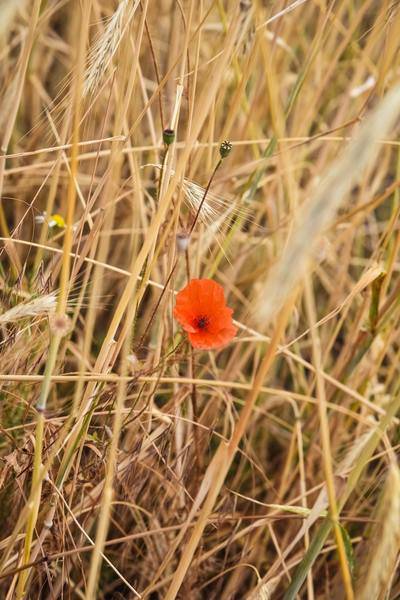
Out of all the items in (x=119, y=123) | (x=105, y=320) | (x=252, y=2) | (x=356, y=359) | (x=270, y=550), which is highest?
(x=252, y=2)

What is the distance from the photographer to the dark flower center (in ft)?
2.16

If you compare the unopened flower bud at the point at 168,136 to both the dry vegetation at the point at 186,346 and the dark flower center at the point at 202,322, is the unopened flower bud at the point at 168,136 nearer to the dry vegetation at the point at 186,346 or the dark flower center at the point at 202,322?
the dry vegetation at the point at 186,346

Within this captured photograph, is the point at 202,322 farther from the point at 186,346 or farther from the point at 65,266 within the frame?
the point at 65,266

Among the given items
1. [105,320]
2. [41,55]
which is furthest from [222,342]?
[41,55]

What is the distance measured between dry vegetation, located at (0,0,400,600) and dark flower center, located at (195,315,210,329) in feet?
0.11

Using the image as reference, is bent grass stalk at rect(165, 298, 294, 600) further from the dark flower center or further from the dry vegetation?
the dark flower center

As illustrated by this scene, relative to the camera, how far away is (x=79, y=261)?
2.07 feet

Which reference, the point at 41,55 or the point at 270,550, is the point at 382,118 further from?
the point at 41,55

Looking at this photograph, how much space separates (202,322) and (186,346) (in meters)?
0.07

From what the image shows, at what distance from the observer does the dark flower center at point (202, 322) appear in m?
0.66

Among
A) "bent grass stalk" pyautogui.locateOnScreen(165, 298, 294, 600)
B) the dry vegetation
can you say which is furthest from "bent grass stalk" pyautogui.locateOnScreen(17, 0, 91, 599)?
"bent grass stalk" pyautogui.locateOnScreen(165, 298, 294, 600)

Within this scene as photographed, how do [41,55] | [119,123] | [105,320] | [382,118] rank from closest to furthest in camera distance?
[382,118] < [119,123] < [105,320] < [41,55]

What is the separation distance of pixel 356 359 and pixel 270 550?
0.34 m

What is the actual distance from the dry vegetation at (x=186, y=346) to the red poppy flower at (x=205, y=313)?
0.09ft
